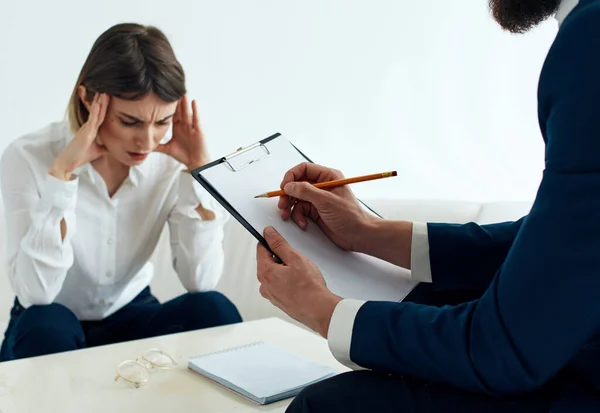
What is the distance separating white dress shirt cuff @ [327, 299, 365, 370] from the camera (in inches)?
33.3

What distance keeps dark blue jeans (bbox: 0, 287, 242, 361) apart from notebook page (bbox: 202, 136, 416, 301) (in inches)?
23.4

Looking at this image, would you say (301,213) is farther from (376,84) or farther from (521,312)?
(376,84)

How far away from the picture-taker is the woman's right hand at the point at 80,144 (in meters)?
1.65

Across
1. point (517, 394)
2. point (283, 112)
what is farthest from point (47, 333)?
point (283, 112)

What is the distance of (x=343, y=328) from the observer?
85cm

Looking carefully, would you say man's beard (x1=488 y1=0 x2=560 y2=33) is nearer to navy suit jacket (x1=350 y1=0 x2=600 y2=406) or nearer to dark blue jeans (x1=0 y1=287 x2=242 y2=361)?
navy suit jacket (x1=350 y1=0 x2=600 y2=406)

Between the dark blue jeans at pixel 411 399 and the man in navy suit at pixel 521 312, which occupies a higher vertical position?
the man in navy suit at pixel 521 312

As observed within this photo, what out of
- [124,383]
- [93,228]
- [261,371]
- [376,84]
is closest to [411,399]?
[261,371]

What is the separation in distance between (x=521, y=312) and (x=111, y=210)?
1.28m

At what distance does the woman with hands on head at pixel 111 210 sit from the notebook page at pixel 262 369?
37 cm

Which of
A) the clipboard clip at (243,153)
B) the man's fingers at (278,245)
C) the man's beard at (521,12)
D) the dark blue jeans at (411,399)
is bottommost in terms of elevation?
the dark blue jeans at (411,399)

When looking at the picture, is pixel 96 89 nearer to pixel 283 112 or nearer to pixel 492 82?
pixel 283 112

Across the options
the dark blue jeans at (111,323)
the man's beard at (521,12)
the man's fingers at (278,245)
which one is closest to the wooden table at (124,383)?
the dark blue jeans at (111,323)

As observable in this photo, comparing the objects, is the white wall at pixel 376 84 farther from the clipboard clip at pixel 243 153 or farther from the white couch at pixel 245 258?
the clipboard clip at pixel 243 153
